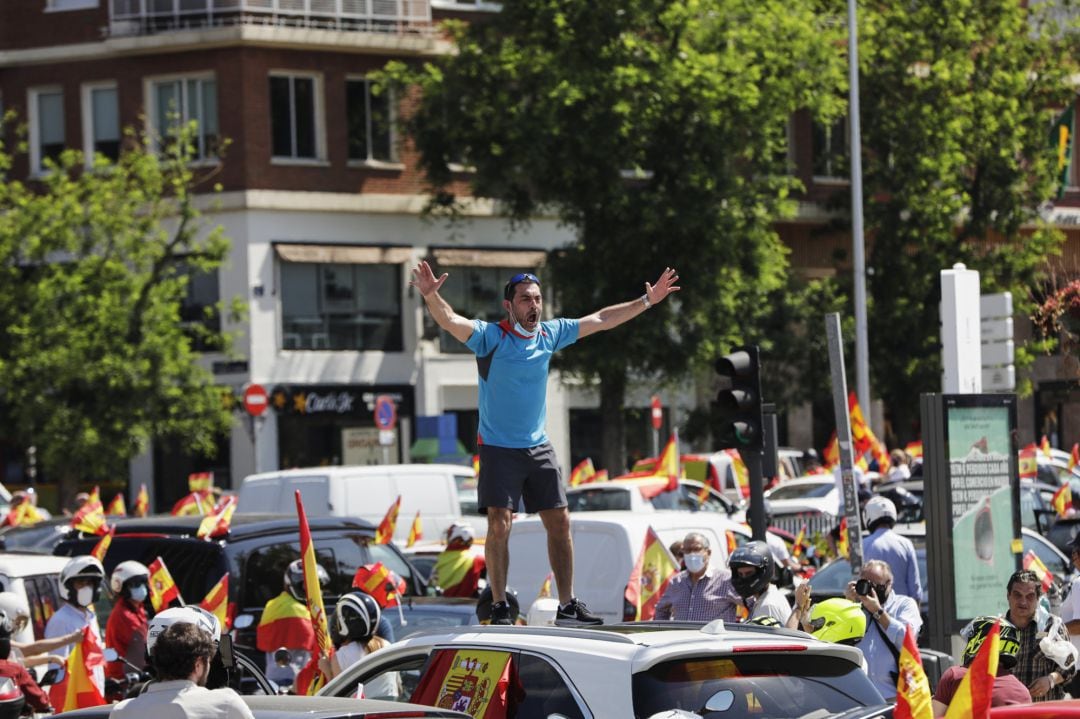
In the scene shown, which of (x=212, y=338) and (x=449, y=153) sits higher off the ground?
(x=449, y=153)

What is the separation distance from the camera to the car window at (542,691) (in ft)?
24.7

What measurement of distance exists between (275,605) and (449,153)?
83.6 feet

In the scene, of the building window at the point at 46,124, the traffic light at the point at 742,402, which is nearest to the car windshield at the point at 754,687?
the traffic light at the point at 742,402

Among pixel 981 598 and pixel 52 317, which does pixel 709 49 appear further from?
pixel 981 598

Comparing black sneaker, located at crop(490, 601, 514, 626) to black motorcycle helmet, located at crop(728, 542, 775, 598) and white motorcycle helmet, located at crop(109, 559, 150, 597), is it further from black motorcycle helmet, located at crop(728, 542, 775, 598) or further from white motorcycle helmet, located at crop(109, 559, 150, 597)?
white motorcycle helmet, located at crop(109, 559, 150, 597)

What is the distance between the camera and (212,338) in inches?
1454

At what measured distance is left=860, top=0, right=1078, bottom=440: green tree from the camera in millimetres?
41781

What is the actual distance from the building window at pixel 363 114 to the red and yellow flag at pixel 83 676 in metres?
29.0

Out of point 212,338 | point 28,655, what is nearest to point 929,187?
point 212,338

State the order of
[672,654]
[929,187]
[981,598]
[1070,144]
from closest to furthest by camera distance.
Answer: [672,654], [981,598], [929,187], [1070,144]

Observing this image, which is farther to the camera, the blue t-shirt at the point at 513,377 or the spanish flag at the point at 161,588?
the spanish flag at the point at 161,588

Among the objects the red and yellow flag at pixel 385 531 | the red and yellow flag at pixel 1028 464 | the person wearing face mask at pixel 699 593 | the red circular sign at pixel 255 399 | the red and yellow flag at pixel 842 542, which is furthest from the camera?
the red circular sign at pixel 255 399

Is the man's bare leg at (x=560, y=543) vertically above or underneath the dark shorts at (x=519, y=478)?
underneath

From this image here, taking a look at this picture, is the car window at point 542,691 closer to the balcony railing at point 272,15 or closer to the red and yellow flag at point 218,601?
the red and yellow flag at point 218,601
